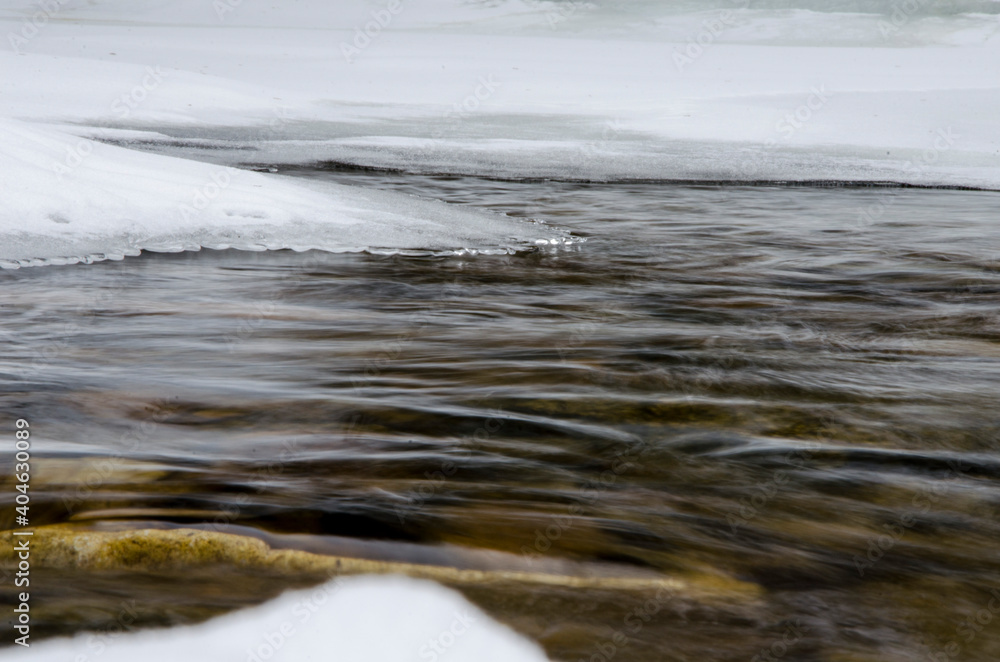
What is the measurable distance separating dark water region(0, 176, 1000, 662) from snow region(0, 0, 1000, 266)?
1.68 feet

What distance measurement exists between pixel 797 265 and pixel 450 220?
1733 mm

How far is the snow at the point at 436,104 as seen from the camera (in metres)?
4.09

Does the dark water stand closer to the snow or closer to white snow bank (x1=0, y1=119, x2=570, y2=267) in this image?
white snow bank (x1=0, y1=119, x2=570, y2=267)

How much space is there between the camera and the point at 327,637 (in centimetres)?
128

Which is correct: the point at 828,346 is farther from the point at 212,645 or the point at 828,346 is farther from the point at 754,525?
the point at 212,645

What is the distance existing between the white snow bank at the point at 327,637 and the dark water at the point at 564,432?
0.04 metres

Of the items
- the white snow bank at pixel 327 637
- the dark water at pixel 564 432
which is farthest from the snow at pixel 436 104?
the white snow bank at pixel 327 637

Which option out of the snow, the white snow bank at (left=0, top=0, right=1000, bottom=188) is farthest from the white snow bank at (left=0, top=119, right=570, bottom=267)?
the white snow bank at (left=0, top=0, right=1000, bottom=188)

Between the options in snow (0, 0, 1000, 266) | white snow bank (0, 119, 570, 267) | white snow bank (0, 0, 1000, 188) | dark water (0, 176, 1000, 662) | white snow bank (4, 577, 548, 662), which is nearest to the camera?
white snow bank (4, 577, 548, 662)

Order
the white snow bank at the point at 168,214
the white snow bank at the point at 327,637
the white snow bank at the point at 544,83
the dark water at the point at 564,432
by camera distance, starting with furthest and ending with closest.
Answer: the white snow bank at the point at 544,83, the white snow bank at the point at 168,214, the dark water at the point at 564,432, the white snow bank at the point at 327,637

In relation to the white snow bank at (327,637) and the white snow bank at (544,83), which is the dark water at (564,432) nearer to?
the white snow bank at (327,637)

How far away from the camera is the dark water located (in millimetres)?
1397

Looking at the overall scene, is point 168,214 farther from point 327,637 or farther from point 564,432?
point 327,637

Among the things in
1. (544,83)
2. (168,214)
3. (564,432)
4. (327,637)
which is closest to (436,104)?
(544,83)
